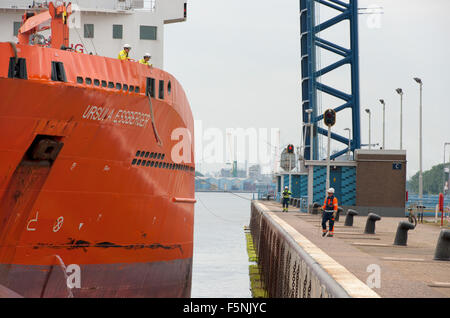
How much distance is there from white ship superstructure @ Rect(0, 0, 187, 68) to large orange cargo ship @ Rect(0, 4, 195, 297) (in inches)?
392

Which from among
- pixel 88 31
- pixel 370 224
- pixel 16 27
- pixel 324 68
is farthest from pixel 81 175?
pixel 324 68

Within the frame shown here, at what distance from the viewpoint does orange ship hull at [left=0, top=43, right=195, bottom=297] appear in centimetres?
1680

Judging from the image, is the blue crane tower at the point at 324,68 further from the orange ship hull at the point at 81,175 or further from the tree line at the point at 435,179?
the tree line at the point at 435,179

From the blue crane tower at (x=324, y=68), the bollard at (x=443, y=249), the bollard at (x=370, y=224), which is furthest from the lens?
the blue crane tower at (x=324, y=68)

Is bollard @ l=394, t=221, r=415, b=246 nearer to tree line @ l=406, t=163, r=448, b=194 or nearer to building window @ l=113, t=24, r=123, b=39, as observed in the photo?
building window @ l=113, t=24, r=123, b=39

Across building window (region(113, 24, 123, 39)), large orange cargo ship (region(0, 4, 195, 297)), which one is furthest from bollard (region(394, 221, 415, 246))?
building window (region(113, 24, 123, 39))

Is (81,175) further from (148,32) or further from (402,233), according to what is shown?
(148,32)

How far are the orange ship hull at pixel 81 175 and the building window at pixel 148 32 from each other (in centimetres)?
1044

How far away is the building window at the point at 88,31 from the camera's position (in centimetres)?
3016

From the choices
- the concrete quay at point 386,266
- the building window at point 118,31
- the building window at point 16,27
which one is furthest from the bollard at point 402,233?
the building window at point 16,27

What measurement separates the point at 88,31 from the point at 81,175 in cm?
1384

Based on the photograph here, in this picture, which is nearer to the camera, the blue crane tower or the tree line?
the blue crane tower

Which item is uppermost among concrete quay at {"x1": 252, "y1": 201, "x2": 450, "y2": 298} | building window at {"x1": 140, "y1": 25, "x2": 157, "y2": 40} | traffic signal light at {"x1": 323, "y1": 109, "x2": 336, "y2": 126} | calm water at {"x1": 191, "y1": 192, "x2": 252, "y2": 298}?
building window at {"x1": 140, "y1": 25, "x2": 157, "y2": 40}
